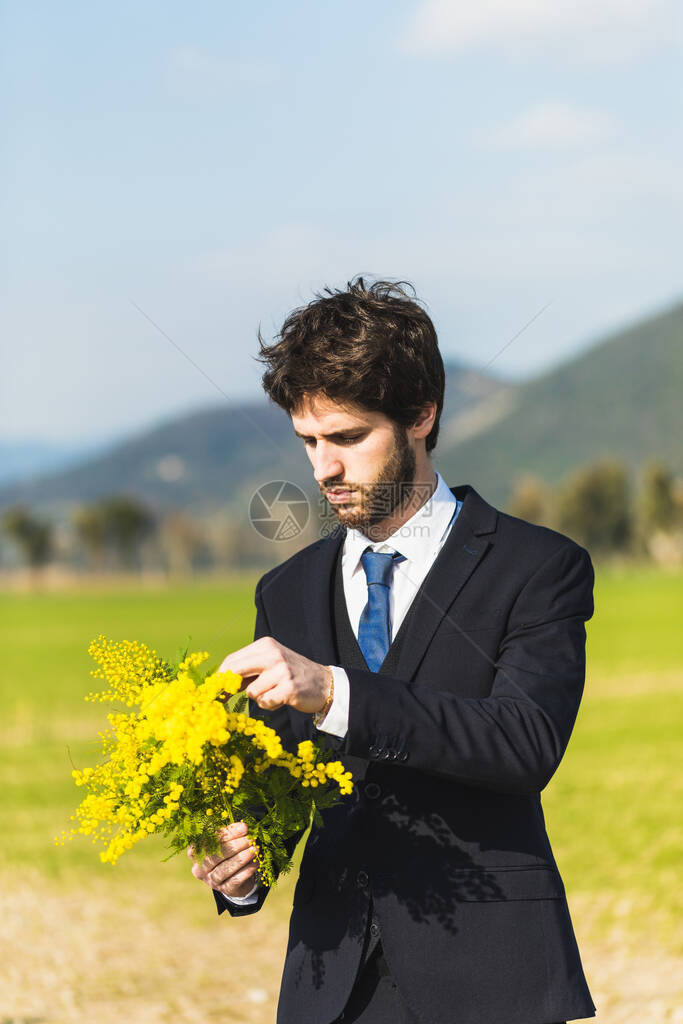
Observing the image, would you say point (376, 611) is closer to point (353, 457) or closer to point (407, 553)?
point (407, 553)

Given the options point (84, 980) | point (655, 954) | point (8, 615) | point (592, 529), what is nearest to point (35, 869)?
point (84, 980)

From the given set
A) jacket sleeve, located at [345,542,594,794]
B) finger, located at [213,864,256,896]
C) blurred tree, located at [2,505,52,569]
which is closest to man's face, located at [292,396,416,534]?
jacket sleeve, located at [345,542,594,794]

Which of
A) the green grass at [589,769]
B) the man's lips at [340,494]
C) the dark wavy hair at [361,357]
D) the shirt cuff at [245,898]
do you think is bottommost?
the green grass at [589,769]

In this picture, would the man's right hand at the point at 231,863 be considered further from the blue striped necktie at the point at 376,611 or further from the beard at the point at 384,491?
the beard at the point at 384,491

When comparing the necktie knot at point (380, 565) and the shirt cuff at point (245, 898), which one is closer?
the shirt cuff at point (245, 898)

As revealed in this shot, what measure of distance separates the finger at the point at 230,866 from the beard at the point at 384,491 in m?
1.11

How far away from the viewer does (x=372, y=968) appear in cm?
388

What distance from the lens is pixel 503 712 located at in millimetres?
3574

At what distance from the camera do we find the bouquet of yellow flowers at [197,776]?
138 inches

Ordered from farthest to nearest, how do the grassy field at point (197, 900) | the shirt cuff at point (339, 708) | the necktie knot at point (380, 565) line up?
the grassy field at point (197, 900) → the necktie knot at point (380, 565) → the shirt cuff at point (339, 708)

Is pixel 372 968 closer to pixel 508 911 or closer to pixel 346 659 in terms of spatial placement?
pixel 508 911

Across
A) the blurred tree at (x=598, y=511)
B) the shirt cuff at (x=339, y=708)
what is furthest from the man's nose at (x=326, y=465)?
the blurred tree at (x=598, y=511)

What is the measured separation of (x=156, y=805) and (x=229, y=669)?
0.55 metres

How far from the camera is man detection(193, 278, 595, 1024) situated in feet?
11.7
